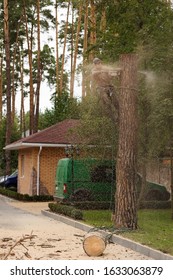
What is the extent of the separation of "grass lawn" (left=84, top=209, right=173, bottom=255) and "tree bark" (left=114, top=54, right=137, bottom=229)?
541 millimetres

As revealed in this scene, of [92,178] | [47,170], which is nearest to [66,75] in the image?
[47,170]

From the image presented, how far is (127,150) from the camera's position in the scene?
55.4 ft

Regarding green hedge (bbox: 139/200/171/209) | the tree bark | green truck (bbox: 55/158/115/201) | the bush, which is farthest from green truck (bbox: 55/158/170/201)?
the tree bark

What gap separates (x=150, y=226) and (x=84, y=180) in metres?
6.46

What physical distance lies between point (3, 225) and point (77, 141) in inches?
214

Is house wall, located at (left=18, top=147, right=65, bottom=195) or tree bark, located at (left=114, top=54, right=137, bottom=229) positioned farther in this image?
house wall, located at (left=18, top=147, right=65, bottom=195)

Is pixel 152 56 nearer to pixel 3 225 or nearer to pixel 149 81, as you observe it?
pixel 149 81

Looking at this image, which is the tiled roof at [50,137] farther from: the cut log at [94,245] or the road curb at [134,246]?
the cut log at [94,245]

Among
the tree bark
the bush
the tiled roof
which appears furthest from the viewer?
the tiled roof

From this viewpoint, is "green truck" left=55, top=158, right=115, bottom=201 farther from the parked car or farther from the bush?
the parked car

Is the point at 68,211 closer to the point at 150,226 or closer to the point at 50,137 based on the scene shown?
the point at 150,226

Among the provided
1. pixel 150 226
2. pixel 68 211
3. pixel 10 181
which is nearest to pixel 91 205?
pixel 68 211

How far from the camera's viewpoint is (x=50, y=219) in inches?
822

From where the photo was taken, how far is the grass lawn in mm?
13626
